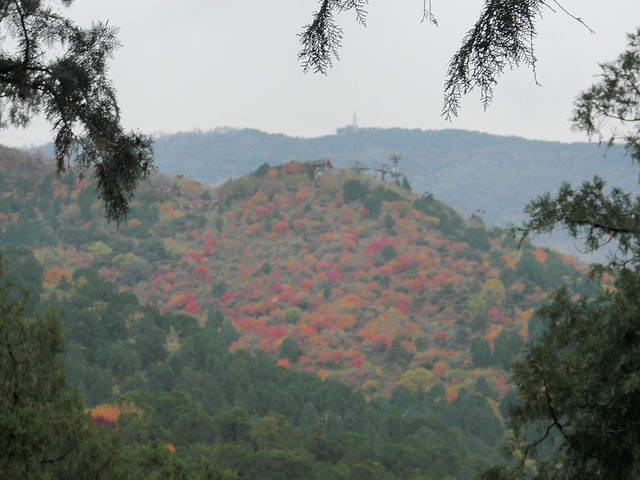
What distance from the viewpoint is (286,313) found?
6069 cm

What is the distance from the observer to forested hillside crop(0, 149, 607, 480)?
28.4 metres

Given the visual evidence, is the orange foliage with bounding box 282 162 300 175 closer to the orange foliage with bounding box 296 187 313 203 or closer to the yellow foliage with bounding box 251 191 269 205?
the orange foliage with bounding box 296 187 313 203

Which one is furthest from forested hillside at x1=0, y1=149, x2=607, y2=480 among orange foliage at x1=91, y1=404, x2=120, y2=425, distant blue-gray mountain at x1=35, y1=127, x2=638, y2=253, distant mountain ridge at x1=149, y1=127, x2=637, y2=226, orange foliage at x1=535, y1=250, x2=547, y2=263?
distant mountain ridge at x1=149, y1=127, x2=637, y2=226

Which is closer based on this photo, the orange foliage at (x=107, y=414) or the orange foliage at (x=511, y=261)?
the orange foliage at (x=107, y=414)

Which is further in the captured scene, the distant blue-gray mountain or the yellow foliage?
the distant blue-gray mountain

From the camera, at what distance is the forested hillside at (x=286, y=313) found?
93.0 ft

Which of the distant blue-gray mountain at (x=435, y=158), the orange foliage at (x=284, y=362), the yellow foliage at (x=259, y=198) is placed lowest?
the orange foliage at (x=284, y=362)

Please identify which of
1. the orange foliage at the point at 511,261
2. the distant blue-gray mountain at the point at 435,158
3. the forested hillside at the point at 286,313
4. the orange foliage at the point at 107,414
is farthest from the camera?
the distant blue-gray mountain at the point at 435,158

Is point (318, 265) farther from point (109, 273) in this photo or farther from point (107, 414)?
point (107, 414)

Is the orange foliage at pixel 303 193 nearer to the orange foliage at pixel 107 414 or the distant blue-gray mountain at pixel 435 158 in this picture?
the distant blue-gray mountain at pixel 435 158

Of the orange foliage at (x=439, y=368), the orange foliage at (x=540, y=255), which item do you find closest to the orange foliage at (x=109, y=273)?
the orange foliage at (x=439, y=368)

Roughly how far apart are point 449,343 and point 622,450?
167ft

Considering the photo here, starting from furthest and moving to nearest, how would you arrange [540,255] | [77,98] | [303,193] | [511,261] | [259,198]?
1. [303,193]
2. [259,198]
3. [511,261]
4. [540,255]
5. [77,98]

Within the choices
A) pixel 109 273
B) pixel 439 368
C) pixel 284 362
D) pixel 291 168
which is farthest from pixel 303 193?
pixel 439 368
